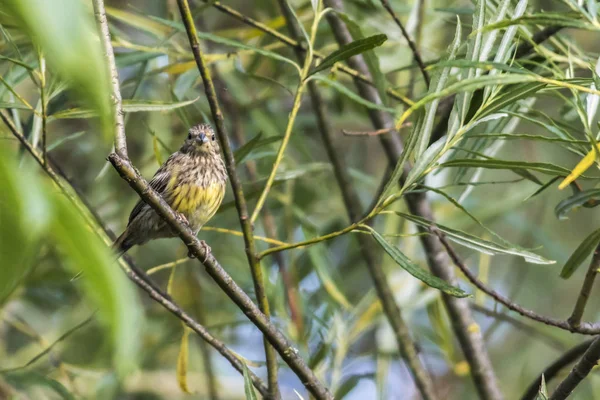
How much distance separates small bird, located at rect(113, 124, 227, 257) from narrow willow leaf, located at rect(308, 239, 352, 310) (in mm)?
517

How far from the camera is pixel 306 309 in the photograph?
159 inches

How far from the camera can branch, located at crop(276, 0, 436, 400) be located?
327 centimetres

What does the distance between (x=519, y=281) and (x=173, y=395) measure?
7.23 ft

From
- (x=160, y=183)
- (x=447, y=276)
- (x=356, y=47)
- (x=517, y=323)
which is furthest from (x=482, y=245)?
(x=160, y=183)

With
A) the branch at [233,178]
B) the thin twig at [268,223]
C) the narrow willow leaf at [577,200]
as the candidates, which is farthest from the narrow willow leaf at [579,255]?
the thin twig at [268,223]

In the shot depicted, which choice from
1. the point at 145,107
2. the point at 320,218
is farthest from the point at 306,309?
the point at 145,107

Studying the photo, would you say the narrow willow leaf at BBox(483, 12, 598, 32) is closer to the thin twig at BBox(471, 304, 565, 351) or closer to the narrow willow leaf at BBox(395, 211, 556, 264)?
the narrow willow leaf at BBox(395, 211, 556, 264)

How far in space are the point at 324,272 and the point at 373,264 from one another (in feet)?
1.14

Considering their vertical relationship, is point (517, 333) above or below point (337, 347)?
below

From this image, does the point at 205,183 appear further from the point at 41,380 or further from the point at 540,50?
the point at 540,50

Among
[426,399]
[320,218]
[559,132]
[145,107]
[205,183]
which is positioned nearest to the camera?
[559,132]

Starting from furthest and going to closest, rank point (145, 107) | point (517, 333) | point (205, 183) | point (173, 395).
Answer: point (517, 333), point (173, 395), point (205, 183), point (145, 107)

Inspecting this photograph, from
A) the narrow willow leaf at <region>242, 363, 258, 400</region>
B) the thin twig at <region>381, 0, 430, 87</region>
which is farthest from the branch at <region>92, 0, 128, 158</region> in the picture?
the thin twig at <region>381, 0, 430, 87</region>

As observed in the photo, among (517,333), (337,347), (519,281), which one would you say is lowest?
(517,333)
